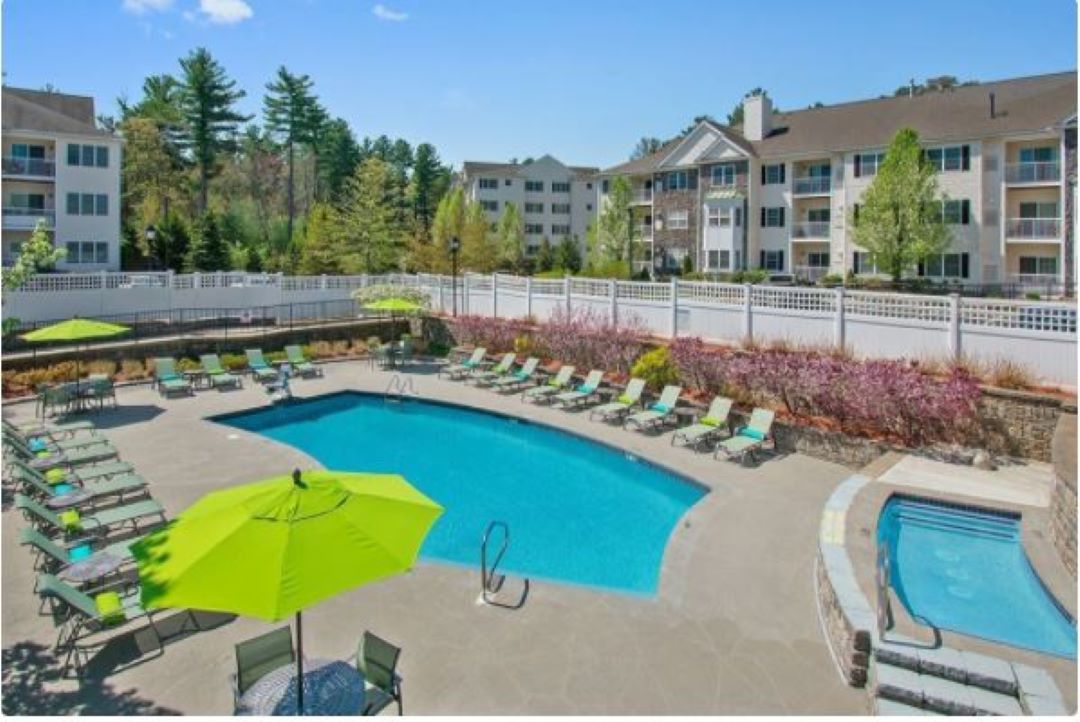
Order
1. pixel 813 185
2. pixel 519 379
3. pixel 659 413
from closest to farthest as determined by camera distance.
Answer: pixel 659 413 → pixel 519 379 → pixel 813 185

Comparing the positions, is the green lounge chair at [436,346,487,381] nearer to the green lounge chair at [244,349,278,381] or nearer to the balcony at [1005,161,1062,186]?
the green lounge chair at [244,349,278,381]

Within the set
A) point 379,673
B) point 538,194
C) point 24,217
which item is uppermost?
A: point 538,194

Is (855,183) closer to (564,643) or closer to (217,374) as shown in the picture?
(217,374)

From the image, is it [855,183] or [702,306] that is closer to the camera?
[702,306]

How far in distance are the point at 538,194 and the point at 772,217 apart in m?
35.2

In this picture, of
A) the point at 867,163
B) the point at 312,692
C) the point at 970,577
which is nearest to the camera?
the point at 312,692

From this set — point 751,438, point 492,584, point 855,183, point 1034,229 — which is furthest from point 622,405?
point 855,183

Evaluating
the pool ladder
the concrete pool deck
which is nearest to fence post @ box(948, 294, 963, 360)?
the concrete pool deck

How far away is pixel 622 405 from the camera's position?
18766mm

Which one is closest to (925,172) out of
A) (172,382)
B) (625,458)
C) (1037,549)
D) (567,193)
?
(625,458)

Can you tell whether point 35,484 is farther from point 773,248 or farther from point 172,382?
point 773,248

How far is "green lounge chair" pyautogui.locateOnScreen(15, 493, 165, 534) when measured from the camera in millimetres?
10570

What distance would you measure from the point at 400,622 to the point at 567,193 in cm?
7223

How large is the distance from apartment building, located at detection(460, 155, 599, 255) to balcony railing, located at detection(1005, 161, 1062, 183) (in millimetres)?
43529
